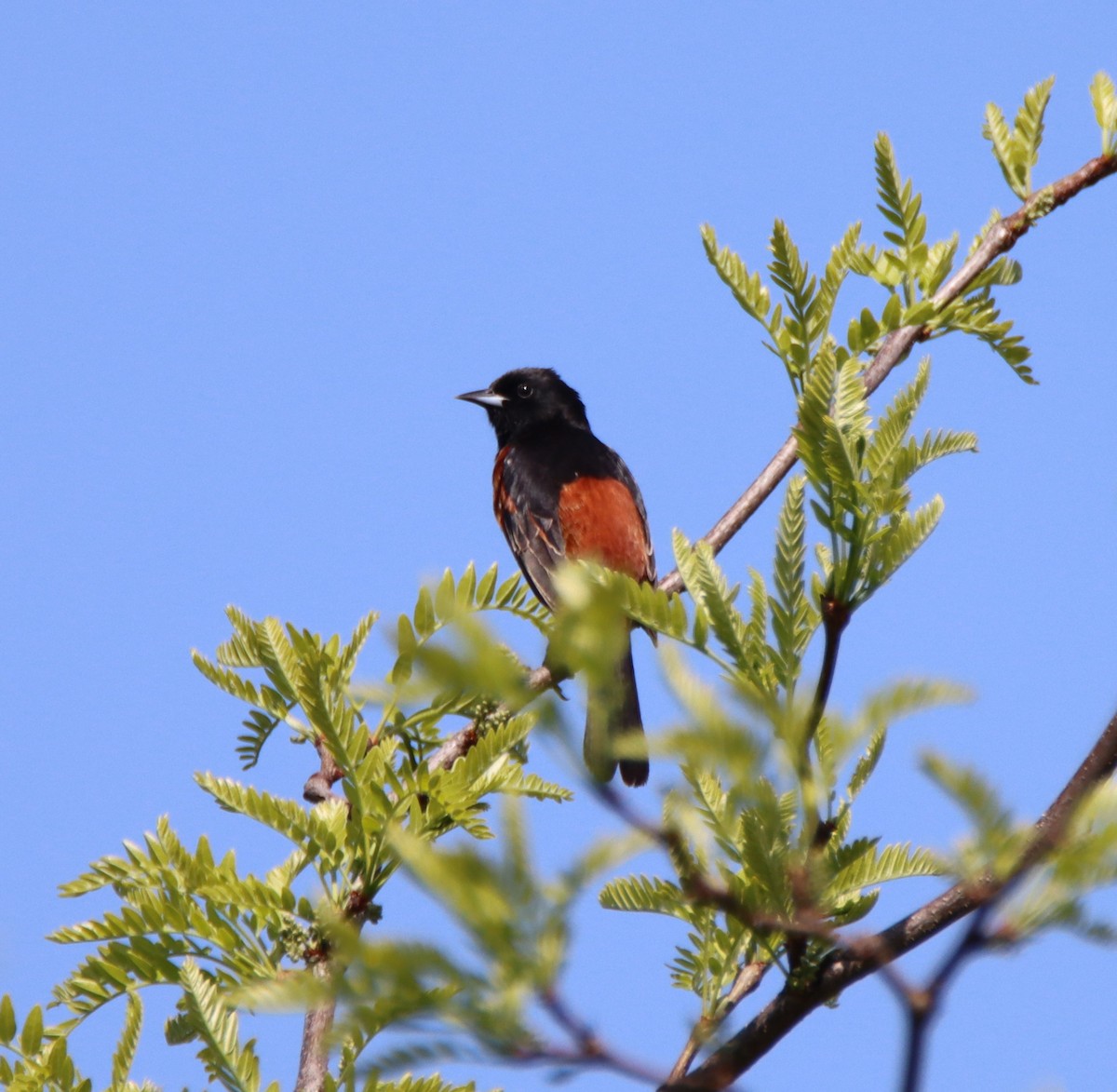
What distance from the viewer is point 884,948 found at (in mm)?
1132

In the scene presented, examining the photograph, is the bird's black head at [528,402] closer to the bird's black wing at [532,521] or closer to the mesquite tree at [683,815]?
the bird's black wing at [532,521]

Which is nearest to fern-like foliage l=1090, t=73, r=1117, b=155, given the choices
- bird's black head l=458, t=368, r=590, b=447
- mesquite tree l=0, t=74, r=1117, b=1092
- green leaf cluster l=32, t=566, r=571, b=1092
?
mesquite tree l=0, t=74, r=1117, b=1092

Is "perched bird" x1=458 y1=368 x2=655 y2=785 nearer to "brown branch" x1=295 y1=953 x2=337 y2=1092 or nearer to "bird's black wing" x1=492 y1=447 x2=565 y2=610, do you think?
"bird's black wing" x1=492 y1=447 x2=565 y2=610

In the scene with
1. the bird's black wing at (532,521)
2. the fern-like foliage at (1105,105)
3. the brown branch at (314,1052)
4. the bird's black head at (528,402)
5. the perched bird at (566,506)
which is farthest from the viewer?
the bird's black head at (528,402)

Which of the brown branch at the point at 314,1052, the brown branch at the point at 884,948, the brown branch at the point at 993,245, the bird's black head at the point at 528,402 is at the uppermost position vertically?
the bird's black head at the point at 528,402

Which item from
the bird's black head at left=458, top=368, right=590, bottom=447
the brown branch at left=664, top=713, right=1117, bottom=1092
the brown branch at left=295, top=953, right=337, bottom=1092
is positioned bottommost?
the brown branch at left=664, top=713, right=1117, bottom=1092

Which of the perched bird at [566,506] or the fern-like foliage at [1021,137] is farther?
the perched bird at [566,506]

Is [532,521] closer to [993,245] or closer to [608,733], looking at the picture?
[993,245]

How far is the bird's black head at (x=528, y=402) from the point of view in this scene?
7.79m

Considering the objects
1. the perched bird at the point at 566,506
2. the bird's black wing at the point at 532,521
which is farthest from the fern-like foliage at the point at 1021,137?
the bird's black wing at the point at 532,521

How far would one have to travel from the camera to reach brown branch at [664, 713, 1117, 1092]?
3.45ft

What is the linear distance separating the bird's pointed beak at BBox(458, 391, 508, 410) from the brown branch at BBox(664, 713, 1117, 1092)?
6.56 meters

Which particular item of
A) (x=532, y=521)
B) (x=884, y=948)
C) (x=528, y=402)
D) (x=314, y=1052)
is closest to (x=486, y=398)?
(x=528, y=402)

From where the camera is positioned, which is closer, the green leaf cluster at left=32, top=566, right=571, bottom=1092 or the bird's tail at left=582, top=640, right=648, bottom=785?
the bird's tail at left=582, top=640, right=648, bottom=785
